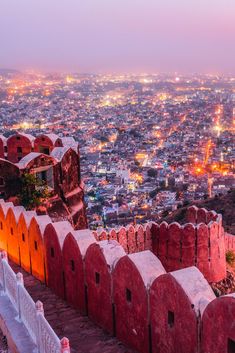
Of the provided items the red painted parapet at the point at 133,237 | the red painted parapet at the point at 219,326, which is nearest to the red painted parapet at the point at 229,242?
the red painted parapet at the point at 133,237

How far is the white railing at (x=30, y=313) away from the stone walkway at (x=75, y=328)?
79 centimetres

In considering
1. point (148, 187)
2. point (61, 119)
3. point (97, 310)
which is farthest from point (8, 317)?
point (61, 119)

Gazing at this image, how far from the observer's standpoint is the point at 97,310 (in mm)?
7234

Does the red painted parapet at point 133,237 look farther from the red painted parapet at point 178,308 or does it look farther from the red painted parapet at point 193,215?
the red painted parapet at point 178,308

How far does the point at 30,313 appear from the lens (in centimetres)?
588

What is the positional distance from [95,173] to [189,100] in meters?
104

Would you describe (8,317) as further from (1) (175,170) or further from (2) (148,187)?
(1) (175,170)

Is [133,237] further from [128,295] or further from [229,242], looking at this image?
[128,295]

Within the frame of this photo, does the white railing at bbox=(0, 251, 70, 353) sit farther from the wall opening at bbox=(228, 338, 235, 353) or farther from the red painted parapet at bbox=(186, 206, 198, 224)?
the red painted parapet at bbox=(186, 206, 198, 224)

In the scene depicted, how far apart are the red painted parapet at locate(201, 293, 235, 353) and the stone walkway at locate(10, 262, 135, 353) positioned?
1.57 meters

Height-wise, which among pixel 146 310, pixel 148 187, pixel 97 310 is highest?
pixel 146 310

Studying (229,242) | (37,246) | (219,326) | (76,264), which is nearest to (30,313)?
(76,264)

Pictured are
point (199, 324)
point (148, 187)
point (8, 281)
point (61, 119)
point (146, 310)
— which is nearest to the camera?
point (199, 324)

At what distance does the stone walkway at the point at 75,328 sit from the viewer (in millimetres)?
6629
